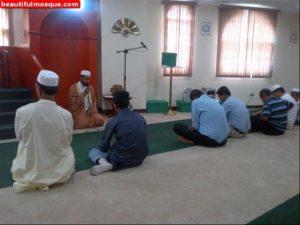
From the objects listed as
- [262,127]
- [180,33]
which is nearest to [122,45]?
[180,33]

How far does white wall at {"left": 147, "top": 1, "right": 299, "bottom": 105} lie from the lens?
6801mm

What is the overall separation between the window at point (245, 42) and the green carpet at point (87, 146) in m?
2.96

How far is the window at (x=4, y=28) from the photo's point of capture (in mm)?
5797

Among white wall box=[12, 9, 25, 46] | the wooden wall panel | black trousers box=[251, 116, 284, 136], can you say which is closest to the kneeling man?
the wooden wall panel

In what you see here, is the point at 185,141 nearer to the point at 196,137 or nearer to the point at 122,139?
the point at 196,137

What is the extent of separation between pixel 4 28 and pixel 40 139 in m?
4.12

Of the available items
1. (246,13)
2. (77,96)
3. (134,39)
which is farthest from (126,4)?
(246,13)

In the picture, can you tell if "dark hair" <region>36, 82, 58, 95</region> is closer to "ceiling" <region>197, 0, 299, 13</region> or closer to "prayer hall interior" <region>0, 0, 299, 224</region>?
"prayer hall interior" <region>0, 0, 299, 224</region>

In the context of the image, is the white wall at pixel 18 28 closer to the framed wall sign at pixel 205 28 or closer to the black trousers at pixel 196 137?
the black trousers at pixel 196 137

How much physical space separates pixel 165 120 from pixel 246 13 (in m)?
3.45

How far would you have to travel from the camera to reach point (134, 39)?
625 centimetres

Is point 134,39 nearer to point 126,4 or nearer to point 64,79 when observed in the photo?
point 126,4

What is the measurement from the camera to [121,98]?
3061 mm

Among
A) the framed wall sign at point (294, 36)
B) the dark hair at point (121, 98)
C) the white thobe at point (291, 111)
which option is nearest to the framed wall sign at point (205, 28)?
the framed wall sign at point (294, 36)
